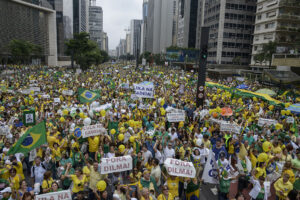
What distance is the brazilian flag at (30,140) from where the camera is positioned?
675 centimetres

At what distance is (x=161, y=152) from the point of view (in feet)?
26.0

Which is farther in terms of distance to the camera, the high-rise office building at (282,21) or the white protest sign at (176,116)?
the high-rise office building at (282,21)

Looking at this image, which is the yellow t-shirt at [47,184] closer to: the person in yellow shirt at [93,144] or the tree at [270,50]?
the person in yellow shirt at [93,144]

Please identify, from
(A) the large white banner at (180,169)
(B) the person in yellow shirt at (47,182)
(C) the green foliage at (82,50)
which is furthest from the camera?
(C) the green foliage at (82,50)

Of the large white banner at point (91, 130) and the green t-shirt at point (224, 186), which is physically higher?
the large white banner at point (91, 130)

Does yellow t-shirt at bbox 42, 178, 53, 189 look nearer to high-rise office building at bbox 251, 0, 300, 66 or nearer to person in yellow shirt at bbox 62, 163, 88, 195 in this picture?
person in yellow shirt at bbox 62, 163, 88, 195

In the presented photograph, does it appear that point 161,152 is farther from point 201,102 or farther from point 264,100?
point 264,100

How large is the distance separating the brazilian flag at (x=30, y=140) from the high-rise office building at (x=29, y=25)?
211 ft

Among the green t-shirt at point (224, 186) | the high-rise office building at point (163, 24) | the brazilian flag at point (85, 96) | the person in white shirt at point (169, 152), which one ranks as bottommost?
the green t-shirt at point (224, 186)

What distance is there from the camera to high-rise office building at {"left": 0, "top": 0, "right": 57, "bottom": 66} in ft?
210

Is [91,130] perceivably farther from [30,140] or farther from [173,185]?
[173,185]

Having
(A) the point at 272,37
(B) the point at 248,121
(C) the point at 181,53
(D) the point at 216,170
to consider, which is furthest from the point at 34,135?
(C) the point at 181,53

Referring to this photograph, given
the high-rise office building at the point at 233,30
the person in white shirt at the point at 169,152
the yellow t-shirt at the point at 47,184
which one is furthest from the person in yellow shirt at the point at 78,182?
the high-rise office building at the point at 233,30

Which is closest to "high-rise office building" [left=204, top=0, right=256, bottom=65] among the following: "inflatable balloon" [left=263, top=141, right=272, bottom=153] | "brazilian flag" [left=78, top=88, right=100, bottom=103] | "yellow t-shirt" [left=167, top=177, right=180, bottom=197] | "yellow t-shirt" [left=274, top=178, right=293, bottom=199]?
"brazilian flag" [left=78, top=88, right=100, bottom=103]
